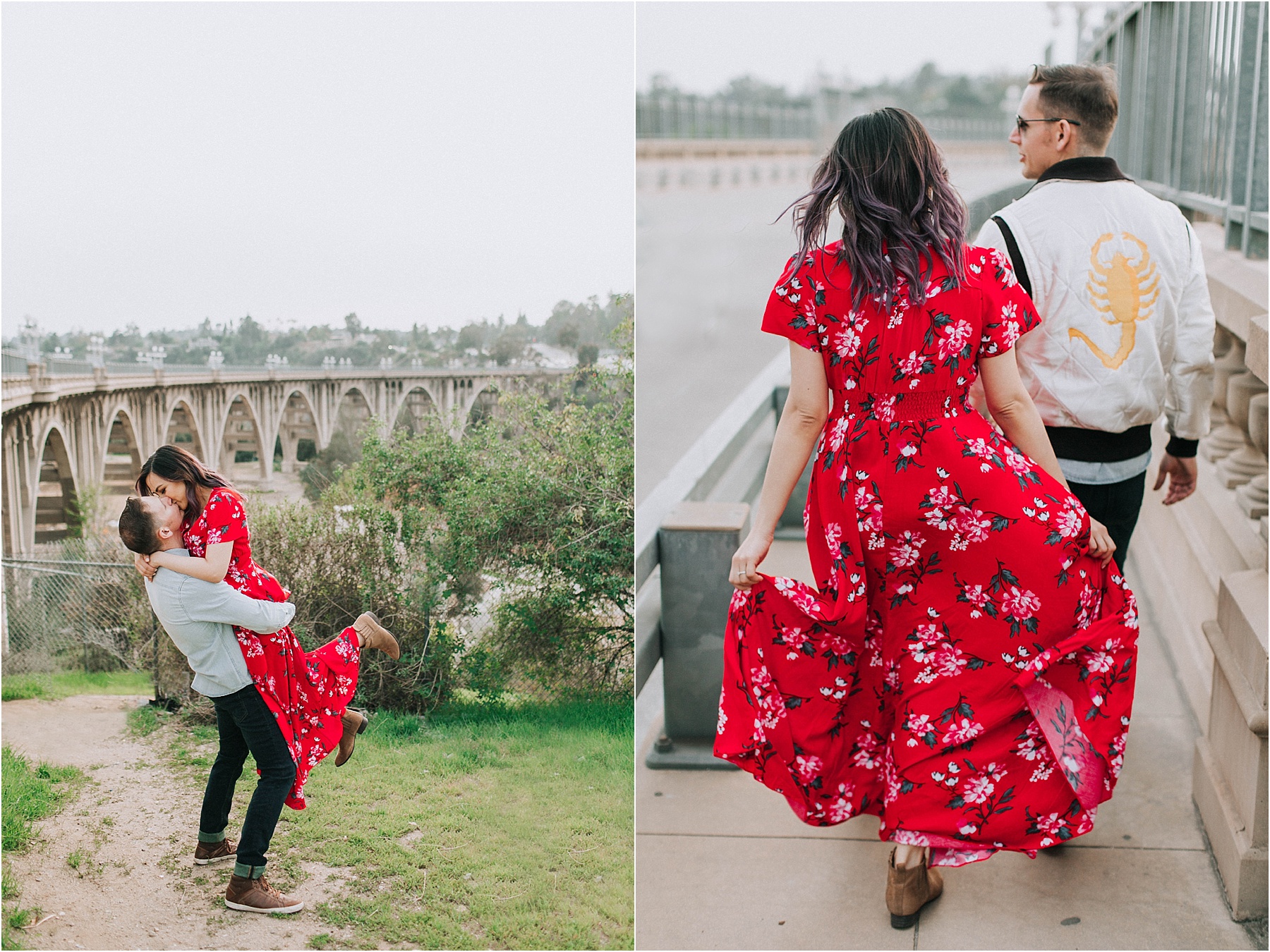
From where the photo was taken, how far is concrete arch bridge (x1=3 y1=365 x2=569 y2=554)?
2605 mm

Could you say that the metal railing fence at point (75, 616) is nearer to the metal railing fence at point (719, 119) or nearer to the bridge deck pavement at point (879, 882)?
the bridge deck pavement at point (879, 882)

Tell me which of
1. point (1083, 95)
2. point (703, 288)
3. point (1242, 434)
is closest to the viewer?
point (1083, 95)

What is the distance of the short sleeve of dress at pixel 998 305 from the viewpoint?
2.22 meters

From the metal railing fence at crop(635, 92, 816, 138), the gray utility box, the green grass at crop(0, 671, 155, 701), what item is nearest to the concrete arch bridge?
the green grass at crop(0, 671, 155, 701)

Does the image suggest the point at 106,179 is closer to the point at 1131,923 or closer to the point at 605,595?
the point at 605,595

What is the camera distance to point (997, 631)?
236 cm

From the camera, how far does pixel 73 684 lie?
2674mm

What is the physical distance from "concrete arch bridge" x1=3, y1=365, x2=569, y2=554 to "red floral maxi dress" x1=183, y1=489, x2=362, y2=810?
22 centimetres

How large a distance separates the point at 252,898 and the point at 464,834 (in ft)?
1.63

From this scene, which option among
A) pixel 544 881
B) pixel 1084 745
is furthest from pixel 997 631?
pixel 544 881

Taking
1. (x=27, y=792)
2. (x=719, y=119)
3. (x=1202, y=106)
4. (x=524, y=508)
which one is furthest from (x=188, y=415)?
(x=719, y=119)

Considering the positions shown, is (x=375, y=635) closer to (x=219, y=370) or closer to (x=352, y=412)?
(x=352, y=412)

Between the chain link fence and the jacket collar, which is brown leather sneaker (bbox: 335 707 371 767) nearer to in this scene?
the chain link fence

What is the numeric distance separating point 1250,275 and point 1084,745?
167 cm
